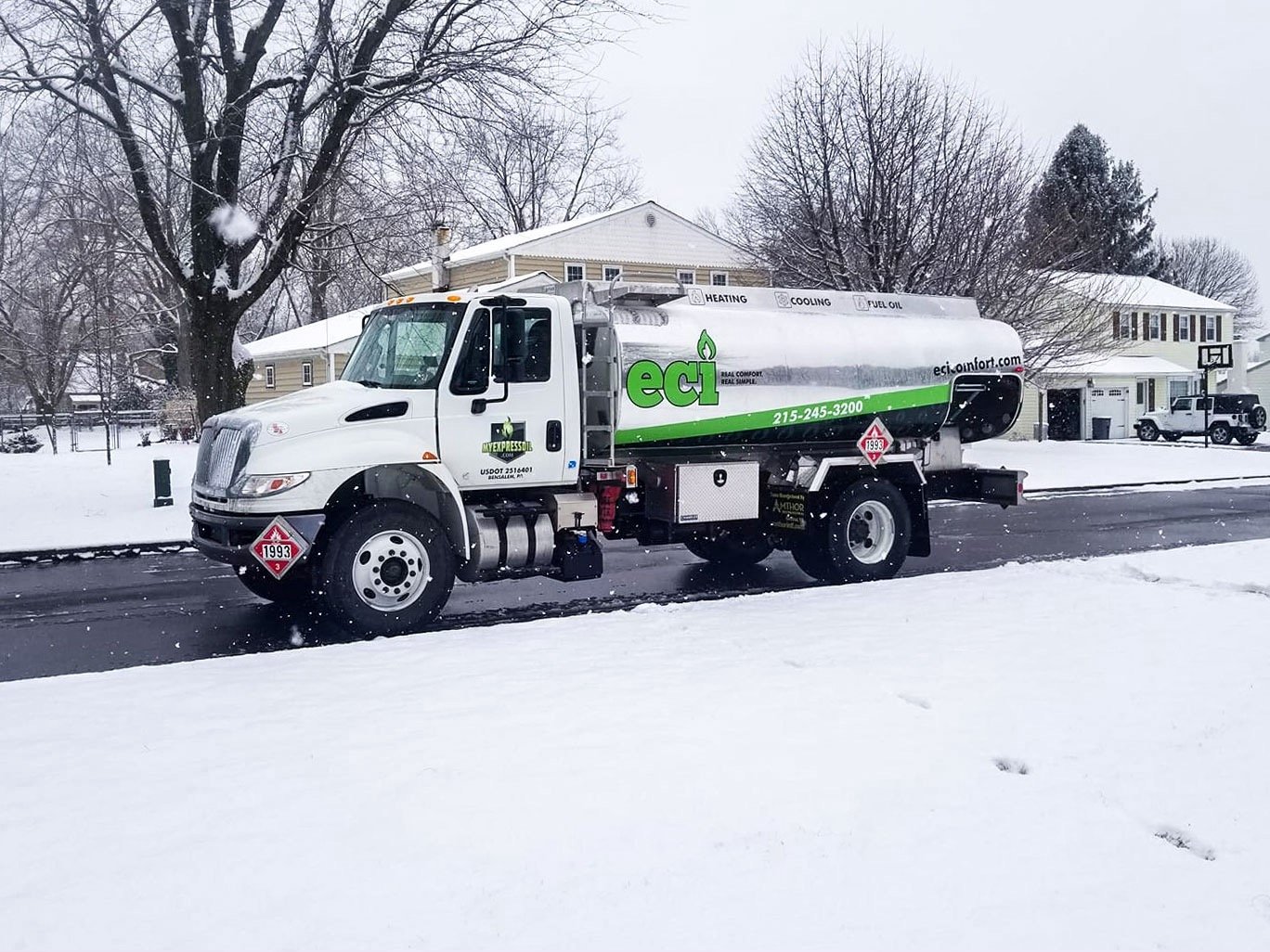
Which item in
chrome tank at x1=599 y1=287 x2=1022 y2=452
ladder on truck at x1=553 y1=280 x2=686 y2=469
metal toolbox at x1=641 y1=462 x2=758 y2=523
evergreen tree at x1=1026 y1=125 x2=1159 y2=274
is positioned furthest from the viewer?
evergreen tree at x1=1026 y1=125 x2=1159 y2=274

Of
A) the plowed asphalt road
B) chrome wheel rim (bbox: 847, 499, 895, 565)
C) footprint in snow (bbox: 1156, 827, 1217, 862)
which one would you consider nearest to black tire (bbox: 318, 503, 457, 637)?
the plowed asphalt road

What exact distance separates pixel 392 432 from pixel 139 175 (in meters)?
10.3

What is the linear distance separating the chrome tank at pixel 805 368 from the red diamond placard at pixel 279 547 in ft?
10.2

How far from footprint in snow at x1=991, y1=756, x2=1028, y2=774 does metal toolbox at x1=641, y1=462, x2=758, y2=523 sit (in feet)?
18.4

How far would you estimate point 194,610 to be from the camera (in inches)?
420

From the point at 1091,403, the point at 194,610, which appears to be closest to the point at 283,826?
the point at 194,610

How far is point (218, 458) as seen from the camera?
9523 mm

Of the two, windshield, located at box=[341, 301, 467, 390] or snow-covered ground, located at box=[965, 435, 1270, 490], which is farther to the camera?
snow-covered ground, located at box=[965, 435, 1270, 490]

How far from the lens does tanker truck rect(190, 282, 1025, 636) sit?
30.3 feet

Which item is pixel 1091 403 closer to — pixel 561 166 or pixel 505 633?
pixel 561 166

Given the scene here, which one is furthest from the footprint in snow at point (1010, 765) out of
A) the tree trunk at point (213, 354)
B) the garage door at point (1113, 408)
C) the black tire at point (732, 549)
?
the garage door at point (1113, 408)

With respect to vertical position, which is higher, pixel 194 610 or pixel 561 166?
pixel 561 166

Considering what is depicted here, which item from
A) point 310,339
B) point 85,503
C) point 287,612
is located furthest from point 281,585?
point 310,339

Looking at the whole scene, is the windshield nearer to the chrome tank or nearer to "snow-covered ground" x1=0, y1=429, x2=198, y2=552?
the chrome tank
